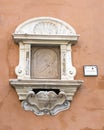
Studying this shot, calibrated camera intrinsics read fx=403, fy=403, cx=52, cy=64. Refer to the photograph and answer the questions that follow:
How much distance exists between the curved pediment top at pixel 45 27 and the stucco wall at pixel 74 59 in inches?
3.6

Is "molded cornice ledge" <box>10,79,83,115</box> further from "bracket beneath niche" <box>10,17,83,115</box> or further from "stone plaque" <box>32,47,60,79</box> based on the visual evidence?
"stone plaque" <box>32,47,60,79</box>

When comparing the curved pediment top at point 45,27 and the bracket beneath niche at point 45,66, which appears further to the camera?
the curved pediment top at point 45,27

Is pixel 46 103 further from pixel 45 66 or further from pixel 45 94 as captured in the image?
pixel 45 66

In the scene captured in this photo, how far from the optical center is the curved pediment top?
5.63m

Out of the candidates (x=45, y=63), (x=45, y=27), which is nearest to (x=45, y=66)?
(x=45, y=63)

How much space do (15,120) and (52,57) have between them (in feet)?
3.40

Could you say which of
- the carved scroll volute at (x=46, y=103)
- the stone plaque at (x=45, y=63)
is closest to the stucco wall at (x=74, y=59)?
the carved scroll volute at (x=46, y=103)

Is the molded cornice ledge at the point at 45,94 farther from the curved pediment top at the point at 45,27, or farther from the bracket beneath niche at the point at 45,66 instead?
the curved pediment top at the point at 45,27

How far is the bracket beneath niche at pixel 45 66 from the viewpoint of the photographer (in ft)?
17.4

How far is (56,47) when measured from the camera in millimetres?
5688

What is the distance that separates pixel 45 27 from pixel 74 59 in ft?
2.03

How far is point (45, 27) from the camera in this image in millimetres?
5691

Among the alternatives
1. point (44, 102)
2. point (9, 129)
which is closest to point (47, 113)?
point (44, 102)

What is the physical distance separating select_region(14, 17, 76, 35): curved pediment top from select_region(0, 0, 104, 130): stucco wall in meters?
0.09
